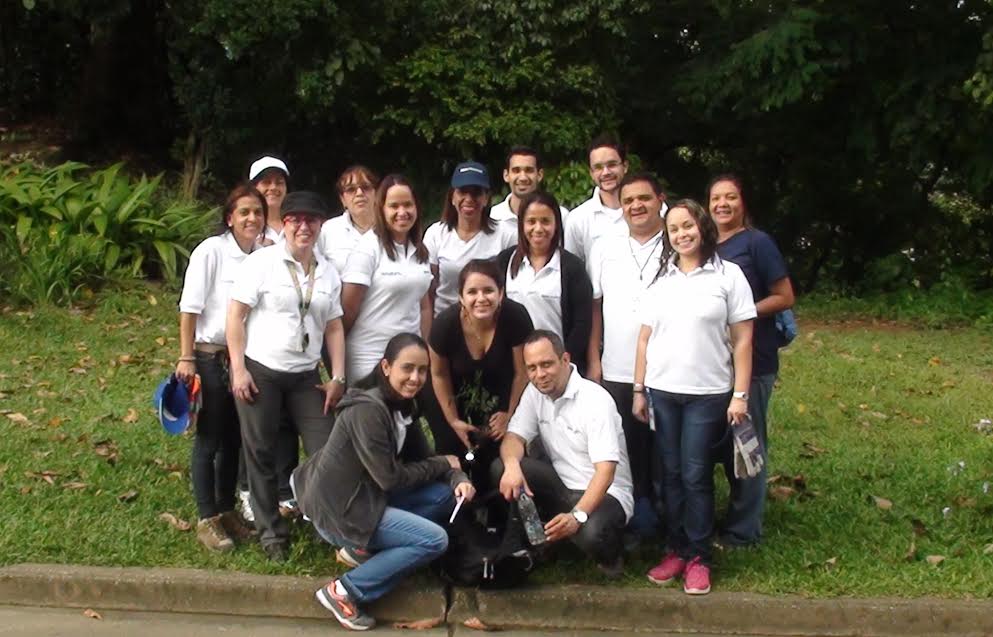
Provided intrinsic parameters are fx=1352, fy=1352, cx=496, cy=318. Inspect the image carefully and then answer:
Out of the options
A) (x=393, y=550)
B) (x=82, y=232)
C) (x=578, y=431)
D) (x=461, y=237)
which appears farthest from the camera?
(x=82, y=232)

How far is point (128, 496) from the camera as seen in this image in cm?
679

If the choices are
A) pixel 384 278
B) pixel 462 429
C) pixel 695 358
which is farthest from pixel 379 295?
pixel 695 358

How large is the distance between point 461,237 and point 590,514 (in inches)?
61.8

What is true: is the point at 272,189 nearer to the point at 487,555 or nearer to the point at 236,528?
the point at 236,528

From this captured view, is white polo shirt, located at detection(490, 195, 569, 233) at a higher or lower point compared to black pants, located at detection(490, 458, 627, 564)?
higher

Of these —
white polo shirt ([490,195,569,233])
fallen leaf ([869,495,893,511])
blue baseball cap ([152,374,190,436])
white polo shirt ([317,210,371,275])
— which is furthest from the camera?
fallen leaf ([869,495,893,511])

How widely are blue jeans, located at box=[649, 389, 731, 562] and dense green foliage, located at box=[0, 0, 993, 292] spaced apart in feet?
30.0

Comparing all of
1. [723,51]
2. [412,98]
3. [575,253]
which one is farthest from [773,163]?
[575,253]

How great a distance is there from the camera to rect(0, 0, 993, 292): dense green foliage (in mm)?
15117

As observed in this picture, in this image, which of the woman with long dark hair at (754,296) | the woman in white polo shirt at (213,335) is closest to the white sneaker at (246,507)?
the woman in white polo shirt at (213,335)

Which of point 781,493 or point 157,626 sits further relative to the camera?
point 781,493

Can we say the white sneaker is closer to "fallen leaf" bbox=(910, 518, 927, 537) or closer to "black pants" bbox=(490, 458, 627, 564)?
"black pants" bbox=(490, 458, 627, 564)

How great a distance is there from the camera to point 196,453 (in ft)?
20.2

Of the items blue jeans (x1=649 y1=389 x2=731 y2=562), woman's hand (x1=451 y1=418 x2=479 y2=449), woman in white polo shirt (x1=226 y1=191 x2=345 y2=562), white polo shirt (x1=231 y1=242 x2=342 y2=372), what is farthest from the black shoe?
blue jeans (x1=649 y1=389 x2=731 y2=562)
